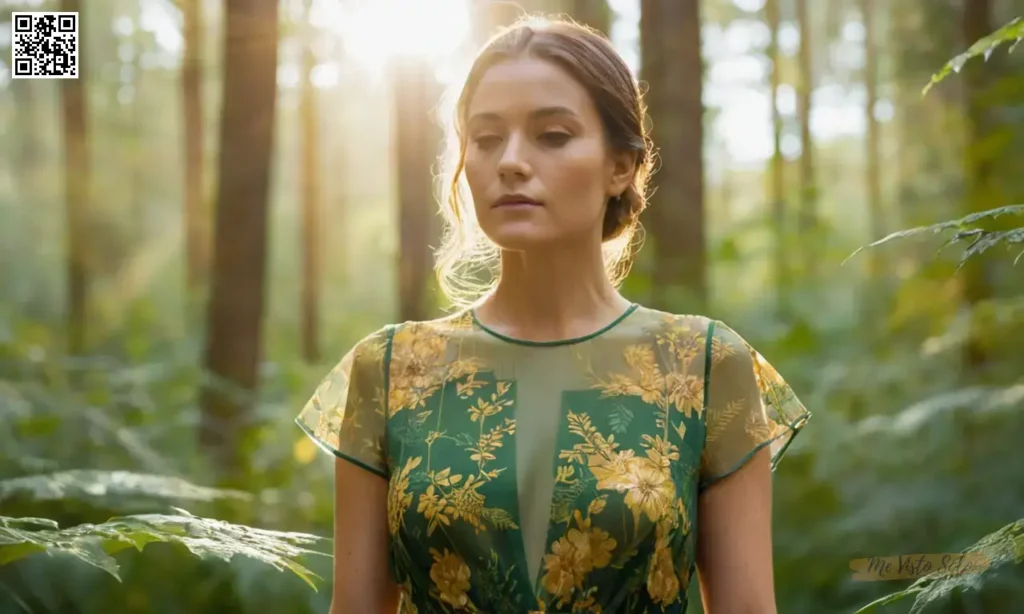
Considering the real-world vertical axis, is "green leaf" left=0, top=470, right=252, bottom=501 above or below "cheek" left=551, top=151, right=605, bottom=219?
below

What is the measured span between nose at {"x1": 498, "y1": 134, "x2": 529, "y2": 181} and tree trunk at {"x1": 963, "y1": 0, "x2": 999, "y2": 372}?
5026mm

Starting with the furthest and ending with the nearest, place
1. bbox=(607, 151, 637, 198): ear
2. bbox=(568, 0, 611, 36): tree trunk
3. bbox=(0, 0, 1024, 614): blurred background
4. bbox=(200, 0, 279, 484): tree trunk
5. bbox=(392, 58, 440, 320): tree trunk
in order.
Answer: bbox=(568, 0, 611, 36): tree trunk
bbox=(392, 58, 440, 320): tree trunk
bbox=(200, 0, 279, 484): tree trunk
bbox=(0, 0, 1024, 614): blurred background
bbox=(607, 151, 637, 198): ear

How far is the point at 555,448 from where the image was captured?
1.98m

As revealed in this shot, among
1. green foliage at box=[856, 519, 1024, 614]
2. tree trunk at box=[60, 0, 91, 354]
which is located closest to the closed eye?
green foliage at box=[856, 519, 1024, 614]

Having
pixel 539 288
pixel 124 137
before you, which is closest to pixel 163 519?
pixel 539 288

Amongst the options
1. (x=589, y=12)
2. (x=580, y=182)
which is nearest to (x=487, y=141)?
(x=580, y=182)

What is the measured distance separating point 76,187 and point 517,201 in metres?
14.3

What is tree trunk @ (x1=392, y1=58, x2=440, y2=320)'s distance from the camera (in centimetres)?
820

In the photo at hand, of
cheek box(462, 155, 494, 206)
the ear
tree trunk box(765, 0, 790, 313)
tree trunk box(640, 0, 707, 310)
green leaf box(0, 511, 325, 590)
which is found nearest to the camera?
green leaf box(0, 511, 325, 590)

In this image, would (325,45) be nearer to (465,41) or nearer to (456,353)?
(465,41)

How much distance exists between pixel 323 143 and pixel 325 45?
19.4m

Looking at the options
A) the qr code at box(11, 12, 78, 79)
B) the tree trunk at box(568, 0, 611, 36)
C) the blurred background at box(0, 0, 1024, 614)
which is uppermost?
the tree trunk at box(568, 0, 611, 36)

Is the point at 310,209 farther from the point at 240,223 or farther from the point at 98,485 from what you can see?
the point at 98,485

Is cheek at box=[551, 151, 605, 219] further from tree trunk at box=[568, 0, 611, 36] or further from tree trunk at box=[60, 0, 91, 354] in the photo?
tree trunk at box=[60, 0, 91, 354]
